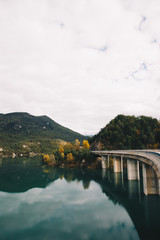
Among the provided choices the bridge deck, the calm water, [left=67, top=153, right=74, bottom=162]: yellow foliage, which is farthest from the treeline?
the bridge deck

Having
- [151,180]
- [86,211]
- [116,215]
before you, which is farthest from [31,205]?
[151,180]

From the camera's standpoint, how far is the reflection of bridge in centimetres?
2946

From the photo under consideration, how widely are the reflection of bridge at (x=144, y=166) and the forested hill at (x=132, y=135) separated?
2321 cm

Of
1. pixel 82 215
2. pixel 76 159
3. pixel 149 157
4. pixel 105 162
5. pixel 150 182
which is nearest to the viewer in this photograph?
pixel 82 215

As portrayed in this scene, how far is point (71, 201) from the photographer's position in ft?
121

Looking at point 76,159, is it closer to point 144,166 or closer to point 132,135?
point 132,135

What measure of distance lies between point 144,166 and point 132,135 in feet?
216

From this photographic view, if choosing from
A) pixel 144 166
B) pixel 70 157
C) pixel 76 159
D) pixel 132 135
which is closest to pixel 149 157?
pixel 144 166

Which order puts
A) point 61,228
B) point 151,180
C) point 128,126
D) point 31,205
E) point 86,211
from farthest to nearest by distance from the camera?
1. point 128,126
2. point 31,205
3. point 151,180
4. point 86,211
5. point 61,228

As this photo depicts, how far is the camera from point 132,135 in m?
96.6

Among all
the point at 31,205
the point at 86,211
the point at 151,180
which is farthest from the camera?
the point at 31,205

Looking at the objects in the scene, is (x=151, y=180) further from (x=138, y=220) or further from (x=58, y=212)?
(x=58, y=212)

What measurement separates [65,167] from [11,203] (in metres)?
53.0

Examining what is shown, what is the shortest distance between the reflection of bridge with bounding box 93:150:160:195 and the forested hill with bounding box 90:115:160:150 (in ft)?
76.1
